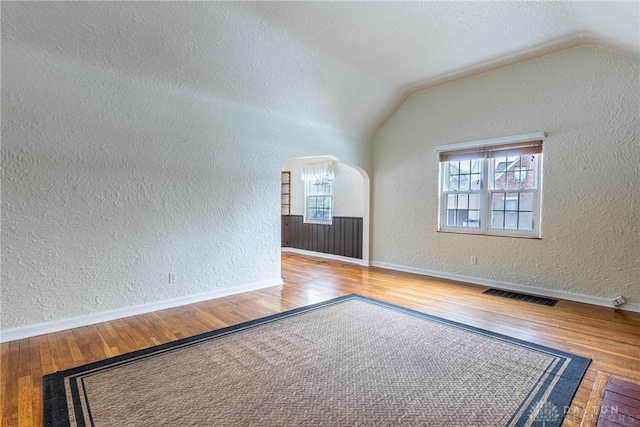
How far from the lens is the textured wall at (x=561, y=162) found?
12.2ft

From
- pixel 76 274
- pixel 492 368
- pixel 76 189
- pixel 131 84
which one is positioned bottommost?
pixel 492 368

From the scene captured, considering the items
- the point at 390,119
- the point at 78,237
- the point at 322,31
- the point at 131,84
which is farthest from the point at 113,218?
the point at 390,119

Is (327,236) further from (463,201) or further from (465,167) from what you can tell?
(465,167)

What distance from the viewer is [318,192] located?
7734 millimetres

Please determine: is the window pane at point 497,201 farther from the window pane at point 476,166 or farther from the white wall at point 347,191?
the white wall at point 347,191

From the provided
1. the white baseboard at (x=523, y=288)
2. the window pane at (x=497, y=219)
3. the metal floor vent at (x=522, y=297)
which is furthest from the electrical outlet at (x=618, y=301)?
the window pane at (x=497, y=219)

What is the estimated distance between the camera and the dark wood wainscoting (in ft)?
22.3

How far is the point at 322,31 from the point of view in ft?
11.5

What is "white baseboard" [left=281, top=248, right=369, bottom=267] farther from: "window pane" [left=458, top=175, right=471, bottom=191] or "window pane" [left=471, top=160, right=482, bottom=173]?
"window pane" [left=471, top=160, right=482, bottom=173]

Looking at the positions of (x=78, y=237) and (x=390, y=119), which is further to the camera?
(x=390, y=119)

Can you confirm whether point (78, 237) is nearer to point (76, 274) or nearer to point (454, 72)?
point (76, 274)

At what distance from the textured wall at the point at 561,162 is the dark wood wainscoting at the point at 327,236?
61.2 inches

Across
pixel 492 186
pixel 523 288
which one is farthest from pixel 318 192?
pixel 523 288

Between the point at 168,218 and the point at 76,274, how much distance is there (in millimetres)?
1017
